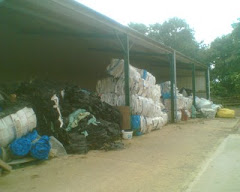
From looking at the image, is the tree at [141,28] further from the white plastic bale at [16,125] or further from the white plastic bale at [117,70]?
the white plastic bale at [16,125]

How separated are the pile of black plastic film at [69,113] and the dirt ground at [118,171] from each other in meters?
0.42

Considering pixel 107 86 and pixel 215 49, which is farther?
pixel 215 49

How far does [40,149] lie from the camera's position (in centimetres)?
529

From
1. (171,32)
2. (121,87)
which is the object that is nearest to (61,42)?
(121,87)

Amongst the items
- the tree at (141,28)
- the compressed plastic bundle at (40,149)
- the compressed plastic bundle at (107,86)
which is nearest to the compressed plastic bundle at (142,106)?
the compressed plastic bundle at (107,86)

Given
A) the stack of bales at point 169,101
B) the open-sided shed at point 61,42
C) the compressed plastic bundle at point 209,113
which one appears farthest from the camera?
the compressed plastic bundle at point 209,113

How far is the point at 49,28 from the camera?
990 cm

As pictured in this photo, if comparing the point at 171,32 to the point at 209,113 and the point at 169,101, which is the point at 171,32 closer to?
the point at 209,113

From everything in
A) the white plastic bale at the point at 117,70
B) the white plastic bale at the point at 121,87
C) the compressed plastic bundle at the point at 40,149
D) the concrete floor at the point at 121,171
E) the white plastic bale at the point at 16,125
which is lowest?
the concrete floor at the point at 121,171

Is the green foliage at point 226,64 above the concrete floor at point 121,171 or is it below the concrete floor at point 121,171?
above

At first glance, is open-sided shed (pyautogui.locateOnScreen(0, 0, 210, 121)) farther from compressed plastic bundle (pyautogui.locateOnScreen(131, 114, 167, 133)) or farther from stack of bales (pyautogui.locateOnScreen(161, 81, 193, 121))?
compressed plastic bundle (pyautogui.locateOnScreen(131, 114, 167, 133))

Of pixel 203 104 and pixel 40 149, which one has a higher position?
pixel 203 104

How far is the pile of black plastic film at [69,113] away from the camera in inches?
251

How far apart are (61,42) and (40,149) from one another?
733 centimetres
